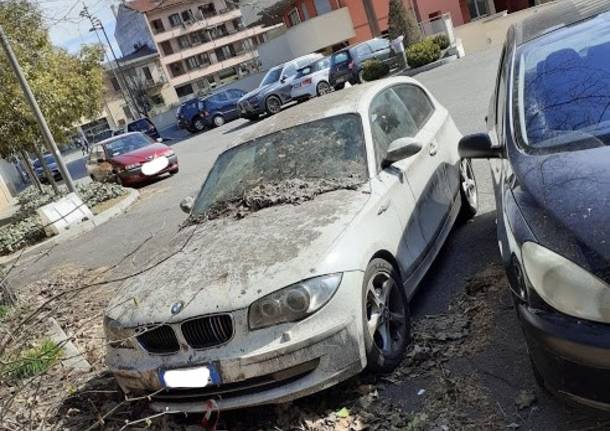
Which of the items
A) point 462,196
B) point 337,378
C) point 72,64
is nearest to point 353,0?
point 72,64

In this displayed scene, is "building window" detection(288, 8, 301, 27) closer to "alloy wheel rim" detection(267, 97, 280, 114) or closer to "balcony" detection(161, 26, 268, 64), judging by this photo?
"alloy wheel rim" detection(267, 97, 280, 114)

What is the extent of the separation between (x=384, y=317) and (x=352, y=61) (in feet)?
71.7

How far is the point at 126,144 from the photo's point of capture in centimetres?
1828

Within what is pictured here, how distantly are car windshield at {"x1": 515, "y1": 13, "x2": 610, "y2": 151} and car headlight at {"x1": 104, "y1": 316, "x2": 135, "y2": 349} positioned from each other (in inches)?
98.6

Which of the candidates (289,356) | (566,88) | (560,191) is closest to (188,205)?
(289,356)

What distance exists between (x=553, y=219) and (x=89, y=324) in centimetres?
476

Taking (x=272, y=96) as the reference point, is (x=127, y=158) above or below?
above

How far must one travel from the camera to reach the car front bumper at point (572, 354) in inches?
88.4

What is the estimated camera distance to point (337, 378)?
3.25m

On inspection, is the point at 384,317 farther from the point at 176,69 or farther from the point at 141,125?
the point at 176,69

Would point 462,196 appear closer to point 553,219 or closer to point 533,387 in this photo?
point 533,387

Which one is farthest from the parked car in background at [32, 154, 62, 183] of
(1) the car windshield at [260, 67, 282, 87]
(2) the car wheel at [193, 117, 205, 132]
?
(1) the car windshield at [260, 67, 282, 87]

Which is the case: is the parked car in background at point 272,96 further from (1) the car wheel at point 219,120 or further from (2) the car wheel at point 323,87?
(1) the car wheel at point 219,120

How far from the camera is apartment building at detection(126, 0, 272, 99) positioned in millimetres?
68250
